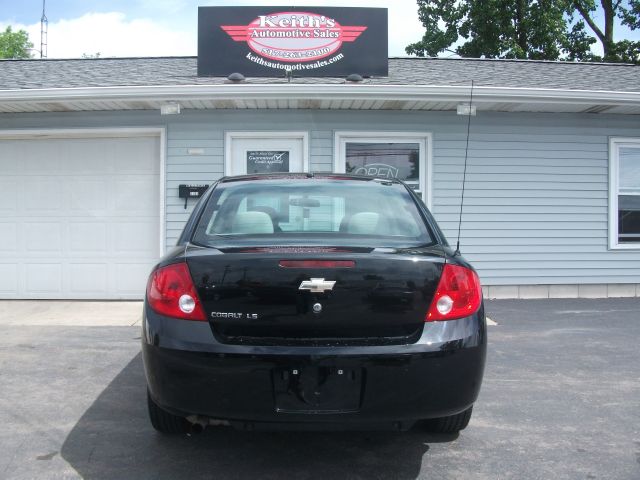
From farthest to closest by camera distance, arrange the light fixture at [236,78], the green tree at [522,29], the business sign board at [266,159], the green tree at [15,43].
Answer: the green tree at [15,43] → the green tree at [522,29] → the business sign board at [266,159] → the light fixture at [236,78]

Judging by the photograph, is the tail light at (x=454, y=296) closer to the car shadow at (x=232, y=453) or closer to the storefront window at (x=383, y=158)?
the car shadow at (x=232, y=453)

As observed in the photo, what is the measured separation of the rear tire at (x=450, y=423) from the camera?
3359 mm

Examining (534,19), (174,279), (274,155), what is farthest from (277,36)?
(534,19)

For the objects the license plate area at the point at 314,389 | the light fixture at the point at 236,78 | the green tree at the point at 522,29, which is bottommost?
the license plate area at the point at 314,389

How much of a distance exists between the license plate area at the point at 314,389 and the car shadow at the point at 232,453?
1.93 ft

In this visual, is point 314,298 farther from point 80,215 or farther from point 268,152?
point 80,215

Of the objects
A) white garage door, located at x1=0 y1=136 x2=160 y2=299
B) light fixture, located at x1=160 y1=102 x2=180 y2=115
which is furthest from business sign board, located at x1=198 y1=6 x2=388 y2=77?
white garage door, located at x1=0 y1=136 x2=160 y2=299

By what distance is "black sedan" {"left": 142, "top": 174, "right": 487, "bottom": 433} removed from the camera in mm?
2611

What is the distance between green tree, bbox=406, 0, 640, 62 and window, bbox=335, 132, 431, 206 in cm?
1524

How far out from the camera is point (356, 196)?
11.7 ft

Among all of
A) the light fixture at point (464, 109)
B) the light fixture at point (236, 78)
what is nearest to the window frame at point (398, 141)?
the light fixture at point (464, 109)

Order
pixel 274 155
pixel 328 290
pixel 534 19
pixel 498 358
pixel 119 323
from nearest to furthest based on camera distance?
pixel 328 290
pixel 498 358
pixel 119 323
pixel 274 155
pixel 534 19

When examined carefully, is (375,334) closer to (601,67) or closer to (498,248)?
(498,248)

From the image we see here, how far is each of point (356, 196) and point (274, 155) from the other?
194 inches
